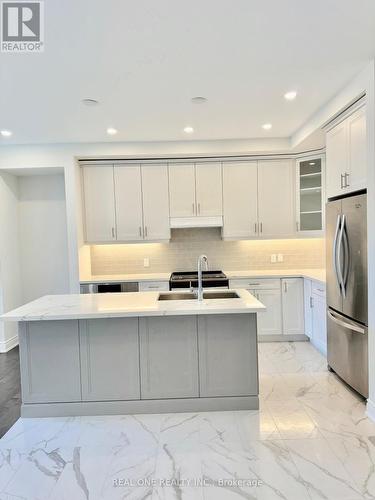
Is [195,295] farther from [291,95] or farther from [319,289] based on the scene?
[291,95]

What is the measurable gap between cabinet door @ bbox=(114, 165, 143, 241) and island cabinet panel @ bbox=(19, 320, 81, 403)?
2105 mm

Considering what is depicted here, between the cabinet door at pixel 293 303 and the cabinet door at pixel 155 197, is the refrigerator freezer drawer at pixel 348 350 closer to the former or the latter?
the cabinet door at pixel 293 303

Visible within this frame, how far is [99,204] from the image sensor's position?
4.70 metres

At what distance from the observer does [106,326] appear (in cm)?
280

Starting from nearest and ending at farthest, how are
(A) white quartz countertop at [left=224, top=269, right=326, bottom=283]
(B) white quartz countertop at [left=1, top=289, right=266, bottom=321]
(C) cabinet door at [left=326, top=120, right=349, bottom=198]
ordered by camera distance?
1. (B) white quartz countertop at [left=1, top=289, right=266, bottom=321]
2. (C) cabinet door at [left=326, top=120, right=349, bottom=198]
3. (A) white quartz countertop at [left=224, top=269, right=326, bottom=283]

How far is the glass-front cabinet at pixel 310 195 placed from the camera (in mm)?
4461

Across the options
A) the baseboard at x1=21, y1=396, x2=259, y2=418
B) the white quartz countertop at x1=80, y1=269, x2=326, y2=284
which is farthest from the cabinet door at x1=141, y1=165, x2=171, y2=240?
the baseboard at x1=21, y1=396, x2=259, y2=418

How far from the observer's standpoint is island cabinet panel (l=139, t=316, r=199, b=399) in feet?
9.18

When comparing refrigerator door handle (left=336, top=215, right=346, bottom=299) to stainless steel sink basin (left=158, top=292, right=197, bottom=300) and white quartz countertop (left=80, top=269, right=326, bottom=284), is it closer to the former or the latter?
white quartz countertop (left=80, top=269, right=326, bottom=284)

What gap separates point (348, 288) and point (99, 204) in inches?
131

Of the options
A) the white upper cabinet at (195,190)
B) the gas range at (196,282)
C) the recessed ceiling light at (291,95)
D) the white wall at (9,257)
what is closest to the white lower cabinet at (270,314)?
the gas range at (196,282)

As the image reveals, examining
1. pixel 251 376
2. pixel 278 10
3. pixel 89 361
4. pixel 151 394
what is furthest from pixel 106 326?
pixel 278 10

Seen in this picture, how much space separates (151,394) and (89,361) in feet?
1.92

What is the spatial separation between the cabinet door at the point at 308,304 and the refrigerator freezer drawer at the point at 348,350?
0.77 metres
